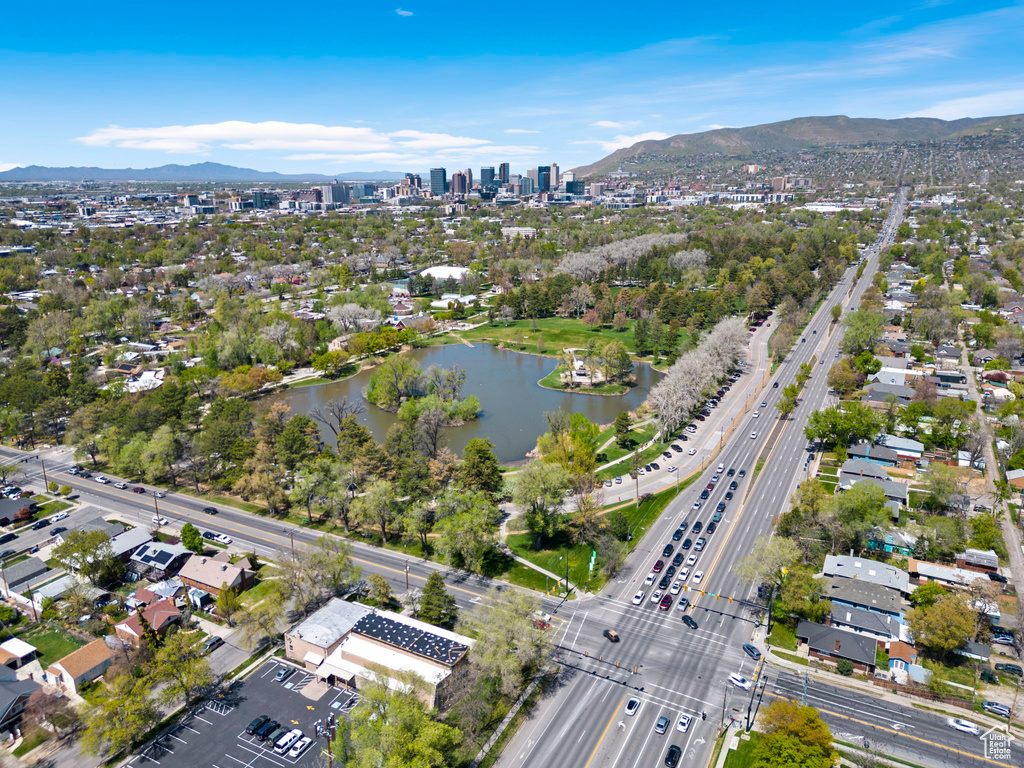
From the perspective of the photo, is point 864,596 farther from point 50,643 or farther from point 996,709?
point 50,643

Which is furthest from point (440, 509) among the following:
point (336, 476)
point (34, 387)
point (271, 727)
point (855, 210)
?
point (855, 210)

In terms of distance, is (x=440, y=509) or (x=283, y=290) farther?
(x=283, y=290)

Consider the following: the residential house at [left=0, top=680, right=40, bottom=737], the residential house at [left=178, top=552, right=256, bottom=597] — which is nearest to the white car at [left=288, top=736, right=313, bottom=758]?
the residential house at [left=178, top=552, right=256, bottom=597]

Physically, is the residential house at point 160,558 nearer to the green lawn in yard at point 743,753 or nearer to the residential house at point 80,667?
the residential house at point 80,667

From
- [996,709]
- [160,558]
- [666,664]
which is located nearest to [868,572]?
[996,709]

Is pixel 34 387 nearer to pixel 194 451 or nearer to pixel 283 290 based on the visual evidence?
pixel 194 451

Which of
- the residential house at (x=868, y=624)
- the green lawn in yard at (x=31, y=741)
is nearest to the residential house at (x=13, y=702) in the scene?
the green lawn in yard at (x=31, y=741)

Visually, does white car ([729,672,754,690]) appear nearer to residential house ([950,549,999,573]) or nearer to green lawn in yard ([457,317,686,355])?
residential house ([950,549,999,573])
